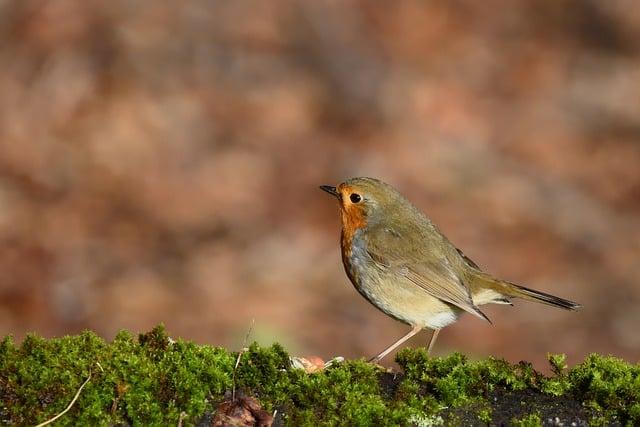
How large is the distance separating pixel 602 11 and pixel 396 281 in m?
6.01

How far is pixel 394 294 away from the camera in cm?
516

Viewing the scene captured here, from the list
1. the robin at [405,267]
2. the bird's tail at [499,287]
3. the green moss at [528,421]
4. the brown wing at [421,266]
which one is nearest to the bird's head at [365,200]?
the robin at [405,267]

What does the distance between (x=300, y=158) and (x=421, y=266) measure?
12.8 feet

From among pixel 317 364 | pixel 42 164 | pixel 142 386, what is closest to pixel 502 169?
pixel 42 164

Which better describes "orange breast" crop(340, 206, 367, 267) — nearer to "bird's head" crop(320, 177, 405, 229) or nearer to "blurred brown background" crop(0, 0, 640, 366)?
"bird's head" crop(320, 177, 405, 229)

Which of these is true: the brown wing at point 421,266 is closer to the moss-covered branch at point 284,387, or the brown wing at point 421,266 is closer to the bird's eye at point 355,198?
the bird's eye at point 355,198

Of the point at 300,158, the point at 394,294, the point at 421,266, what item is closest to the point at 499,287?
the point at 421,266

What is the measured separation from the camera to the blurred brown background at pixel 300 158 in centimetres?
783

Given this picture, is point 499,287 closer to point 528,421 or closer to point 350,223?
point 350,223

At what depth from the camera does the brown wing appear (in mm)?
5133

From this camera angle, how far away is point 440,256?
529 centimetres

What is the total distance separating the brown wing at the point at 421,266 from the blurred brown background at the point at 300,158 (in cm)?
210

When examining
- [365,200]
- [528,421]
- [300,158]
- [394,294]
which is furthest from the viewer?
[300,158]

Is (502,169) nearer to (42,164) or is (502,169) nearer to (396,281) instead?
(42,164)
